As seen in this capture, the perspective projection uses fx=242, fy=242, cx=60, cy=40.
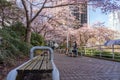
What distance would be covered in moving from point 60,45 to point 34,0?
29.7 meters

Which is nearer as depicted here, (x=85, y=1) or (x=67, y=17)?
(x=85, y=1)

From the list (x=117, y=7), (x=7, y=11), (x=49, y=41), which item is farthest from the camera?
(x=49, y=41)

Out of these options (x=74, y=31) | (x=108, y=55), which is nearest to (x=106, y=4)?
(x=108, y=55)

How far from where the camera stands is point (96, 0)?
705 inches

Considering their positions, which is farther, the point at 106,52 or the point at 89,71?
the point at 106,52

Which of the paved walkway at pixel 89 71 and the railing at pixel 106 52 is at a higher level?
the railing at pixel 106 52

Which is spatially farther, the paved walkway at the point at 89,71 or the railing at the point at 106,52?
the railing at the point at 106,52

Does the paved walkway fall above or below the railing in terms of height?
below

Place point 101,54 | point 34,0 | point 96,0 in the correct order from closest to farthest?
point 96,0 → point 101,54 → point 34,0

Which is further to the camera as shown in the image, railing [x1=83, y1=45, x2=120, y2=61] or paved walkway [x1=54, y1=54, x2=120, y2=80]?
railing [x1=83, y1=45, x2=120, y2=61]

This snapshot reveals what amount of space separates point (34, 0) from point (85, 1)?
9003mm

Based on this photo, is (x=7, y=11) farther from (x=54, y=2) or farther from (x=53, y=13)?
(x=53, y=13)

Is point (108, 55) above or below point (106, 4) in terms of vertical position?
below

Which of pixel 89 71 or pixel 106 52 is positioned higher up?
pixel 106 52
